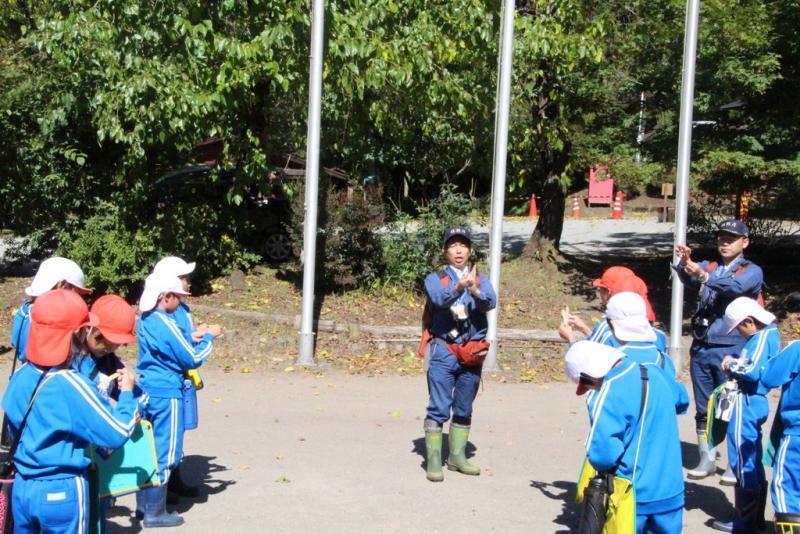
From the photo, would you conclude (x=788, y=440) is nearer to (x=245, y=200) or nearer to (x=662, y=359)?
(x=662, y=359)

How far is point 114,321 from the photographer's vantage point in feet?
14.0

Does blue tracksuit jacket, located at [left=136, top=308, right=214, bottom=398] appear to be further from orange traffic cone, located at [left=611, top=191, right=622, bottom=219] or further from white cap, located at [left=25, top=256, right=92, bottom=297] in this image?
orange traffic cone, located at [left=611, top=191, right=622, bottom=219]


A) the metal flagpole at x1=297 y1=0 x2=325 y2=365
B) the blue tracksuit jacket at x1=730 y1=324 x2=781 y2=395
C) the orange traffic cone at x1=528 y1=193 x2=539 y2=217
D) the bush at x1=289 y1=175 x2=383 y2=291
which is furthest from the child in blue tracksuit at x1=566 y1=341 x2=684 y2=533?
the orange traffic cone at x1=528 y1=193 x2=539 y2=217

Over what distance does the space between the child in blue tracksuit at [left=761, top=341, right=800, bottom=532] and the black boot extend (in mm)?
3861

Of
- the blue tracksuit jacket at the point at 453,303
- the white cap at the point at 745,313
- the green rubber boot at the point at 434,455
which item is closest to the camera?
the white cap at the point at 745,313

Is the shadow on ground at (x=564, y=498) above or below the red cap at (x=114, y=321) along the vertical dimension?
below

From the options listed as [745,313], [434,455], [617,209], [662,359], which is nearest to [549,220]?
[434,455]

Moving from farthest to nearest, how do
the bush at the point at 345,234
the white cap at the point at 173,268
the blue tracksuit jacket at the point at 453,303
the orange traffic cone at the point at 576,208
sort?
the orange traffic cone at the point at 576,208
the bush at the point at 345,234
the blue tracksuit jacket at the point at 453,303
the white cap at the point at 173,268

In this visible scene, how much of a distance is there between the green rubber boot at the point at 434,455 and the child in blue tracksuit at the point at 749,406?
2089mm

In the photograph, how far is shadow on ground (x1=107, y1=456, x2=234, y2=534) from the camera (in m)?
5.95

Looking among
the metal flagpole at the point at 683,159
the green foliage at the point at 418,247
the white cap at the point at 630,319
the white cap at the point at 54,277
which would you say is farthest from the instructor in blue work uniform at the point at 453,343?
the green foliage at the point at 418,247

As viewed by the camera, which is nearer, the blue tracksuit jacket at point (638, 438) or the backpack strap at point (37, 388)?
the backpack strap at point (37, 388)

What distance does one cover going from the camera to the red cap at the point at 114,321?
4230mm

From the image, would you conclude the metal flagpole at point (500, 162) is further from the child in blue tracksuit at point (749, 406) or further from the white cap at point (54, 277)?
the white cap at point (54, 277)
